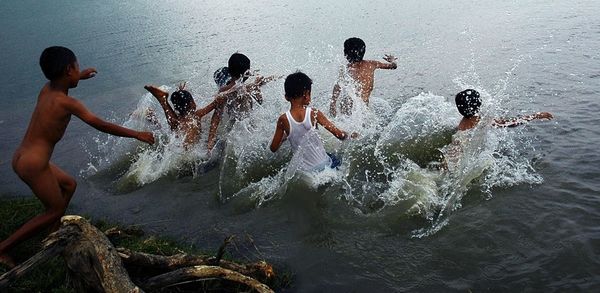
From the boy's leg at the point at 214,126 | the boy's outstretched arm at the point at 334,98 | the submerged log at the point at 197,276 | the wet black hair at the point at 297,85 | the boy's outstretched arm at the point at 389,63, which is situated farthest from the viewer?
the boy's outstretched arm at the point at 334,98

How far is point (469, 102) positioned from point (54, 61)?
4.62m

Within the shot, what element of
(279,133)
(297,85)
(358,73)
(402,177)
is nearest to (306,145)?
(279,133)

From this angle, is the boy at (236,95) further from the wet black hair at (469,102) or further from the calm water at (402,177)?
the wet black hair at (469,102)

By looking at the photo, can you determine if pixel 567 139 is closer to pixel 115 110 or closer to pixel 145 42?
pixel 115 110

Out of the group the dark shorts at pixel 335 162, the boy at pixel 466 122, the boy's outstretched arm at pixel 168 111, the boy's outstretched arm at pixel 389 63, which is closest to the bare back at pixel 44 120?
the boy's outstretched arm at pixel 168 111

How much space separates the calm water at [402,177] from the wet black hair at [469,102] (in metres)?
0.37

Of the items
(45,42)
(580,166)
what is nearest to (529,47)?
(580,166)

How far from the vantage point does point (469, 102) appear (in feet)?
17.7

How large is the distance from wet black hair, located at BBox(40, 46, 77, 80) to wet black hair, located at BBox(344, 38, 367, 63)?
4.16 m

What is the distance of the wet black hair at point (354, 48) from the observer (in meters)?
6.95

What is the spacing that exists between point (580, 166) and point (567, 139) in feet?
2.77

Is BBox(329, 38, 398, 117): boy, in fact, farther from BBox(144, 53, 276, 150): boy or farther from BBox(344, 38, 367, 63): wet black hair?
BBox(144, 53, 276, 150): boy

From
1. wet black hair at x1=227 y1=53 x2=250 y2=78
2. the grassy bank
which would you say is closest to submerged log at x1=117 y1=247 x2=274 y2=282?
the grassy bank

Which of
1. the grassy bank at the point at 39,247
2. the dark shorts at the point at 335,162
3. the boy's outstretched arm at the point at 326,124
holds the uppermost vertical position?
the boy's outstretched arm at the point at 326,124
